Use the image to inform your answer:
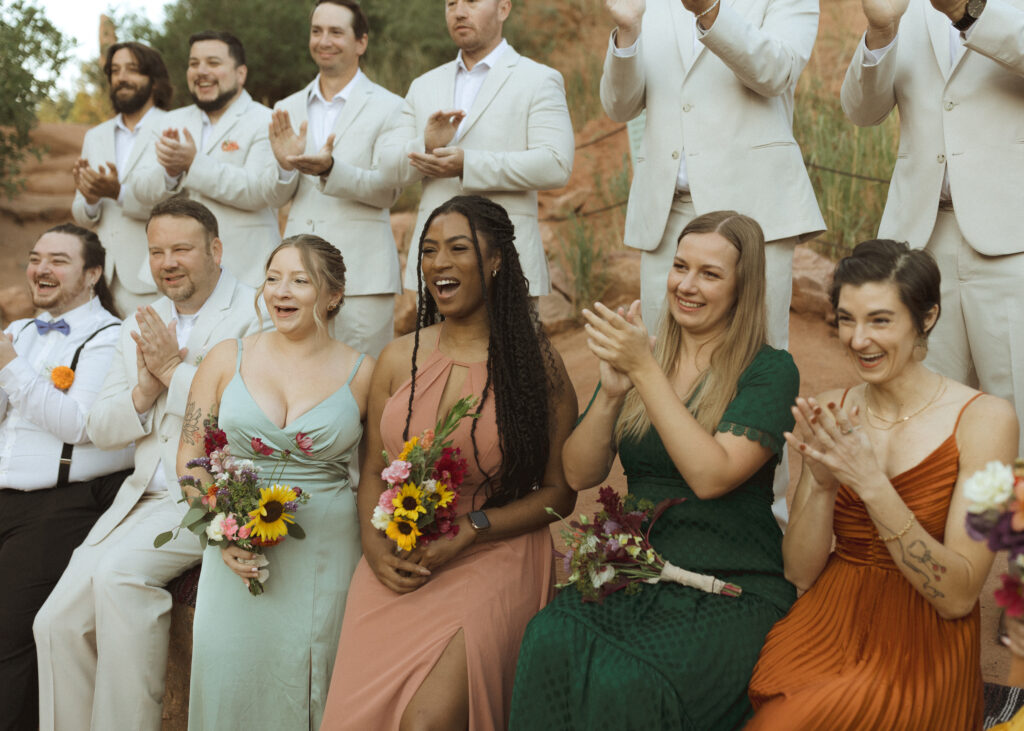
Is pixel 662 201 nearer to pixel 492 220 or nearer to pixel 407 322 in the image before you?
pixel 492 220

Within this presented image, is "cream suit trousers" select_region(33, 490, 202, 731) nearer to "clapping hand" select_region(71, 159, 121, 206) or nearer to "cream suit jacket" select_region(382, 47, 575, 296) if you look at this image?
"cream suit jacket" select_region(382, 47, 575, 296)

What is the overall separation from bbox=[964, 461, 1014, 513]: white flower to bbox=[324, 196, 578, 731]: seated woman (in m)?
1.64

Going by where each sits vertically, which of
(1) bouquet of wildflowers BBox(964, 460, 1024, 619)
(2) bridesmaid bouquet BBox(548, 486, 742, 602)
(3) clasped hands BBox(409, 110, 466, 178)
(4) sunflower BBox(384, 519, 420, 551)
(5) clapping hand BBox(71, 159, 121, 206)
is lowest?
(4) sunflower BBox(384, 519, 420, 551)

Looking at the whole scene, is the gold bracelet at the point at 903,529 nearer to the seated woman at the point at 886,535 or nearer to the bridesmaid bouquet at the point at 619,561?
the seated woman at the point at 886,535

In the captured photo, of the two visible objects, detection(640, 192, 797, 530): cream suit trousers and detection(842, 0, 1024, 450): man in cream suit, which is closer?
detection(842, 0, 1024, 450): man in cream suit

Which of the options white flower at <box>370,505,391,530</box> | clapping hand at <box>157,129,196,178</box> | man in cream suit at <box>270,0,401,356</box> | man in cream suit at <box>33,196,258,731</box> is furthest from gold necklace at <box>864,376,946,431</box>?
clapping hand at <box>157,129,196,178</box>

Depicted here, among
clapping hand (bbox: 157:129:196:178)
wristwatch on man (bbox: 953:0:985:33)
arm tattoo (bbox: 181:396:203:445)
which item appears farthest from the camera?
clapping hand (bbox: 157:129:196:178)

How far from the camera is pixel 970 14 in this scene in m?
3.18

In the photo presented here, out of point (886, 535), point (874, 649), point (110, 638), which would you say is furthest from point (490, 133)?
point (874, 649)

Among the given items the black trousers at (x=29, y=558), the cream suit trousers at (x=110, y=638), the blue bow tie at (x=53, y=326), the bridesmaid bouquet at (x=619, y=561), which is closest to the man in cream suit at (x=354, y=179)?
the blue bow tie at (x=53, y=326)

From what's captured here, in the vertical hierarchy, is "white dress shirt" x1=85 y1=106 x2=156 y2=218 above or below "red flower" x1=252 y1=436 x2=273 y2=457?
above

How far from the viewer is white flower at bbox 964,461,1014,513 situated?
6.10 feet

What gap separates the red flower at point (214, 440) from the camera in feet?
11.3

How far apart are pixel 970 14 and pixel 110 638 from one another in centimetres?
361
